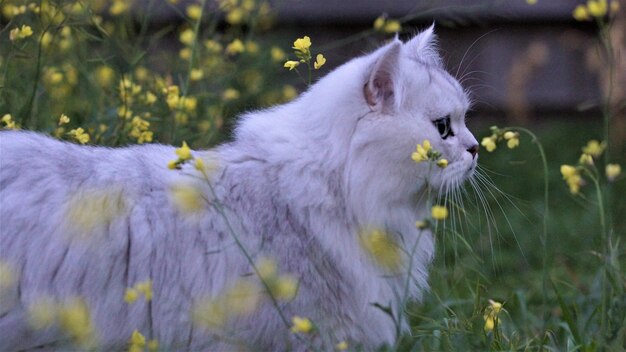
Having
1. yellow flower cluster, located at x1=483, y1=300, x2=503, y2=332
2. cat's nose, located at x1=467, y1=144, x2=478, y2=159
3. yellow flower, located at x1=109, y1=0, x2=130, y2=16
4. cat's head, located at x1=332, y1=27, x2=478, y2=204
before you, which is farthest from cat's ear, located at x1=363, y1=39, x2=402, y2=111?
yellow flower, located at x1=109, y1=0, x2=130, y2=16

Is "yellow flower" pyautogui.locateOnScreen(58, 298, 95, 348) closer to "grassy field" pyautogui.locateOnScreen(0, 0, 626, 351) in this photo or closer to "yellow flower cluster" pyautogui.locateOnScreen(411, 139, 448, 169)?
"grassy field" pyautogui.locateOnScreen(0, 0, 626, 351)

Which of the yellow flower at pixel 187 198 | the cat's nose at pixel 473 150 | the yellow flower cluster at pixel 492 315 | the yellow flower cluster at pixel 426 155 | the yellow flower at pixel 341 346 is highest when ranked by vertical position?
the yellow flower cluster at pixel 426 155

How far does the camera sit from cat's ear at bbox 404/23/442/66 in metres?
3.01

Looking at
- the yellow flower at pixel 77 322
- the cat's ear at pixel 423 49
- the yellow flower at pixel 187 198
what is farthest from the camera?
the cat's ear at pixel 423 49

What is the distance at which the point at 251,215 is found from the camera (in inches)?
104

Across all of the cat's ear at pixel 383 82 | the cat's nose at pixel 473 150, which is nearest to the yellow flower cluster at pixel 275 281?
the cat's ear at pixel 383 82

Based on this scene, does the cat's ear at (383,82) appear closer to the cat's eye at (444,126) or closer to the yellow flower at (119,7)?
the cat's eye at (444,126)

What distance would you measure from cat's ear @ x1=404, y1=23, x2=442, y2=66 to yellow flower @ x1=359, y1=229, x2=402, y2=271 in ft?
1.86

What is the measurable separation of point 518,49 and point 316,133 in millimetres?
4499

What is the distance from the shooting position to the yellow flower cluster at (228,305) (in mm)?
2459

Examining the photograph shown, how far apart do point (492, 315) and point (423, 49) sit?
880 millimetres

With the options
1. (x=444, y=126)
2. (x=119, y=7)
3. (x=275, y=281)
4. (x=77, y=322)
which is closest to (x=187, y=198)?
(x=275, y=281)

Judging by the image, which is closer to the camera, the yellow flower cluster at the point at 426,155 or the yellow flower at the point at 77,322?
the yellow flower at the point at 77,322

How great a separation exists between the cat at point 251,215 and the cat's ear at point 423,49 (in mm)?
109
